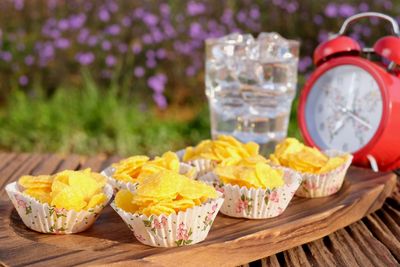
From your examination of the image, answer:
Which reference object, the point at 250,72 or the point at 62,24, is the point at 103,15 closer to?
Answer: the point at 62,24

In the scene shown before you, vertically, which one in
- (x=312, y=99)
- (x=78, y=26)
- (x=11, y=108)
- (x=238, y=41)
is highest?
(x=238, y=41)

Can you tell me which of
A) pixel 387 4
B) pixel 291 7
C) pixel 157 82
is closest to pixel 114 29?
pixel 157 82

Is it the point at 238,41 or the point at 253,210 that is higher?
the point at 238,41

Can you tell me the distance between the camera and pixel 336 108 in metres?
2.37

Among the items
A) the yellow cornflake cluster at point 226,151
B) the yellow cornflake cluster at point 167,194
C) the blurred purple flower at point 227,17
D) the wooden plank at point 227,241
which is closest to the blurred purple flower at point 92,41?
the blurred purple flower at point 227,17

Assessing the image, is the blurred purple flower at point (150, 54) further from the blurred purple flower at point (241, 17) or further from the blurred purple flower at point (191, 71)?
the blurred purple flower at point (241, 17)

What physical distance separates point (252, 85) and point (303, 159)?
0.61 metres

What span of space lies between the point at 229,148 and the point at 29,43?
3.55 meters

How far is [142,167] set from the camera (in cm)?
178

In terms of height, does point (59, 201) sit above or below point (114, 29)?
above

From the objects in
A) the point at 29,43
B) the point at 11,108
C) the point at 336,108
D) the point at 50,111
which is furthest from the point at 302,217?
the point at 29,43

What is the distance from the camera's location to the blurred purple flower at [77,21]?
5.04 m

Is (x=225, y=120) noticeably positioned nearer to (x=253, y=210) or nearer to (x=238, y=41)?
(x=238, y=41)

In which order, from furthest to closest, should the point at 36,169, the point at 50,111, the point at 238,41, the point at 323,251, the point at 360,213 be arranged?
the point at 50,111 < the point at 238,41 < the point at 36,169 < the point at 360,213 < the point at 323,251
